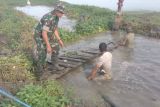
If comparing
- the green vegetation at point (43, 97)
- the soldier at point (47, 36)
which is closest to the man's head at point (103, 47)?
the soldier at point (47, 36)

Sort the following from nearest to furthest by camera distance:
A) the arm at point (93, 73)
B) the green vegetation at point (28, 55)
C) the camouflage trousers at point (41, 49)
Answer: the green vegetation at point (28, 55) < the camouflage trousers at point (41, 49) < the arm at point (93, 73)

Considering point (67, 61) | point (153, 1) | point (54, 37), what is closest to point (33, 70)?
point (54, 37)

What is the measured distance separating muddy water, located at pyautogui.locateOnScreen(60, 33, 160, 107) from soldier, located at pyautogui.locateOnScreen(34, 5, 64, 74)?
837 millimetres

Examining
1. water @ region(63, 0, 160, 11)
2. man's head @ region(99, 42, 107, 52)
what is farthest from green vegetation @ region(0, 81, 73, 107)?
water @ region(63, 0, 160, 11)

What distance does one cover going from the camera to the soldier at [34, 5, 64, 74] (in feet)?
24.7

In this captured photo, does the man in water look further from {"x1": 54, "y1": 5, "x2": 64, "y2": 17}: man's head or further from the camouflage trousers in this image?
{"x1": 54, "y1": 5, "x2": 64, "y2": 17}: man's head

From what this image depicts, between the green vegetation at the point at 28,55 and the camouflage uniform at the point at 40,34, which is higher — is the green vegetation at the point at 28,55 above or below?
below

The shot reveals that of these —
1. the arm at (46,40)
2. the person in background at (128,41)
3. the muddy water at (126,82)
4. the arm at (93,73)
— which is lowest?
the muddy water at (126,82)

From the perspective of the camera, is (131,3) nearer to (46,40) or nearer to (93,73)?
(93,73)

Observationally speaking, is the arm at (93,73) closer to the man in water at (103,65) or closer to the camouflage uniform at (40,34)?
the man in water at (103,65)

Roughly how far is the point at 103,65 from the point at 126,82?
78cm

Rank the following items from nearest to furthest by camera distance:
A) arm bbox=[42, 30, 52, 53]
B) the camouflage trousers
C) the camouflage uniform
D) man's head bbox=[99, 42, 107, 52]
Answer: arm bbox=[42, 30, 52, 53] < the camouflage uniform < the camouflage trousers < man's head bbox=[99, 42, 107, 52]

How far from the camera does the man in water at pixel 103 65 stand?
8.47 m

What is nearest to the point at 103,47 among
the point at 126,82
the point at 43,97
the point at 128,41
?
the point at 126,82
